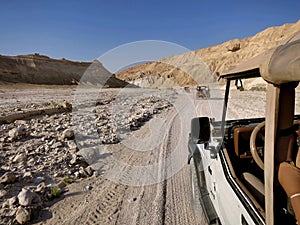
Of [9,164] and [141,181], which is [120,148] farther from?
[9,164]

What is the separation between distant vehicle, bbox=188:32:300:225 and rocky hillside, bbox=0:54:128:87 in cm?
4430

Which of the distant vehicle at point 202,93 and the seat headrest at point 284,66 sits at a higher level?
the seat headrest at point 284,66

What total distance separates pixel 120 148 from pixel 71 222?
3.18 m

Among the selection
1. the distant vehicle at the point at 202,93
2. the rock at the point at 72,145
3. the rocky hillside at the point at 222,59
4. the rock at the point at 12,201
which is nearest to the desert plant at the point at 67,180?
the rock at the point at 12,201

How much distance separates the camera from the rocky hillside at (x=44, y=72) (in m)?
44.6

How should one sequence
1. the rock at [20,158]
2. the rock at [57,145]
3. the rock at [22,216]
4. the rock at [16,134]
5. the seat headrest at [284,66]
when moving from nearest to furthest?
1. the seat headrest at [284,66]
2. the rock at [22,216]
3. the rock at [20,158]
4. the rock at [57,145]
5. the rock at [16,134]

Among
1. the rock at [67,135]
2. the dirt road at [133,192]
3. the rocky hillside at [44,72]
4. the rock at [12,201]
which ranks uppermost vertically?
the rocky hillside at [44,72]

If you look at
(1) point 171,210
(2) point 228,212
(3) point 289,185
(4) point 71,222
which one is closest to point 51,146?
(4) point 71,222

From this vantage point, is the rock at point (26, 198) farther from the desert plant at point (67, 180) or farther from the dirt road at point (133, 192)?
the desert plant at point (67, 180)

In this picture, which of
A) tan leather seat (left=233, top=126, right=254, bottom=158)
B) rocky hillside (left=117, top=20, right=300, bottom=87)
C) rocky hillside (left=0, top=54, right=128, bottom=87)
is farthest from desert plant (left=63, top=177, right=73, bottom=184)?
rocky hillside (left=117, top=20, right=300, bottom=87)

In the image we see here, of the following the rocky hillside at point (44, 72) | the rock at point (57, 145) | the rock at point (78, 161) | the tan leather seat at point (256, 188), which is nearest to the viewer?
the tan leather seat at point (256, 188)

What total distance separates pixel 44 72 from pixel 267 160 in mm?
55232

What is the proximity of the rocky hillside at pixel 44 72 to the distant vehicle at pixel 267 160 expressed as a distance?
44.3 m

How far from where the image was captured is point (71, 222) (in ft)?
10.2
